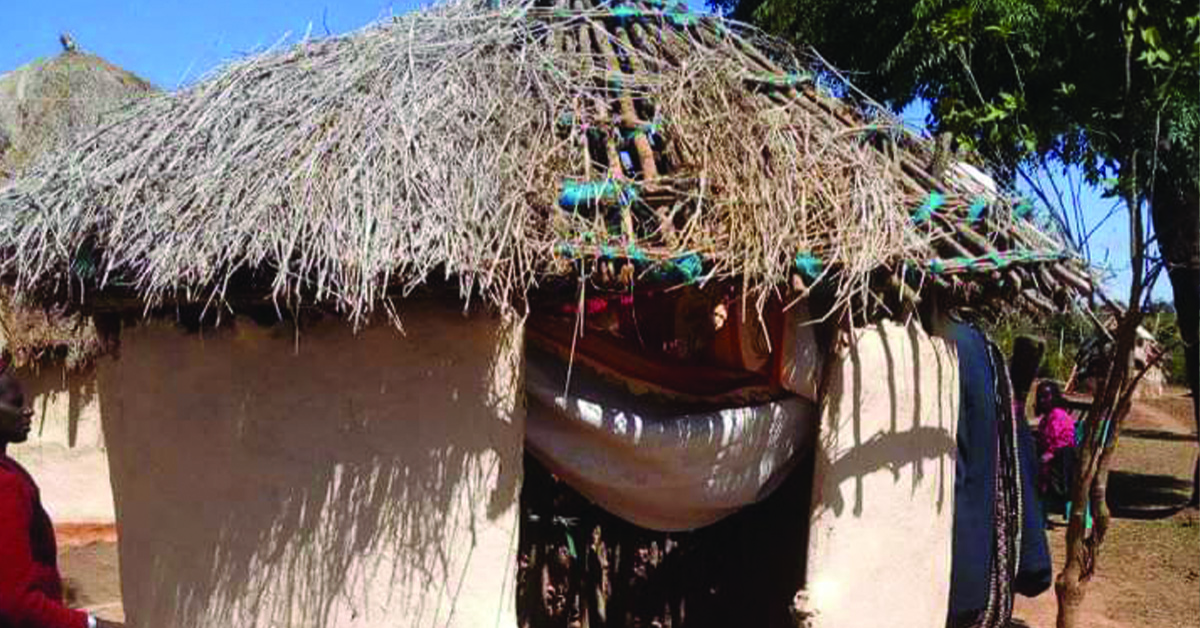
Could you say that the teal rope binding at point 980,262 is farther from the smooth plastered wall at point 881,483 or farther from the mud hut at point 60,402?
the mud hut at point 60,402

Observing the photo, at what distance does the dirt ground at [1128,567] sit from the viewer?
8.40 meters

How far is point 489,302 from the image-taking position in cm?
402

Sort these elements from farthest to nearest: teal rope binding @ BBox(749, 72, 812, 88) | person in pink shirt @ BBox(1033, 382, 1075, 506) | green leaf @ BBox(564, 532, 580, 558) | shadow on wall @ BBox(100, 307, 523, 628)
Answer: person in pink shirt @ BBox(1033, 382, 1075, 506), green leaf @ BBox(564, 532, 580, 558), teal rope binding @ BBox(749, 72, 812, 88), shadow on wall @ BBox(100, 307, 523, 628)

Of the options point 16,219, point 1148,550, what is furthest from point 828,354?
point 1148,550

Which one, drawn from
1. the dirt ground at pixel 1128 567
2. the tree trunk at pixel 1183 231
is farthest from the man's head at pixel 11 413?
the tree trunk at pixel 1183 231

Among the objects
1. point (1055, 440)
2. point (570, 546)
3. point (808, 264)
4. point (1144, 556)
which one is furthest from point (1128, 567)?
point (808, 264)

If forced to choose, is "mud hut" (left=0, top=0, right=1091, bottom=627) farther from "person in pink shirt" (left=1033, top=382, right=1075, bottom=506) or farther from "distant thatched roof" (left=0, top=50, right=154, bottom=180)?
"distant thatched roof" (left=0, top=50, right=154, bottom=180)

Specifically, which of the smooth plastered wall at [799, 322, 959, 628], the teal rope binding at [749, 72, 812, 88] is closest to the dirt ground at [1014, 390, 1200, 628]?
the smooth plastered wall at [799, 322, 959, 628]

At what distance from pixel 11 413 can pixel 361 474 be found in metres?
1.11

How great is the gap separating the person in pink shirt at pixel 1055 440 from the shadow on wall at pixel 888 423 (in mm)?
6214

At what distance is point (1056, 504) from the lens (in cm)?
1255

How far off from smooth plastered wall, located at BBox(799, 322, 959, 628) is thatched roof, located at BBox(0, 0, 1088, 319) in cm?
27

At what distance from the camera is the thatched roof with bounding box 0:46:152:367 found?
10.1 metres

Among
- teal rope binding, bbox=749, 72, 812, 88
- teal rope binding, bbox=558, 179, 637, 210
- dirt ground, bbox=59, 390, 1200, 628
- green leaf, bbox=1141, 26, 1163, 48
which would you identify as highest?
green leaf, bbox=1141, 26, 1163, 48
